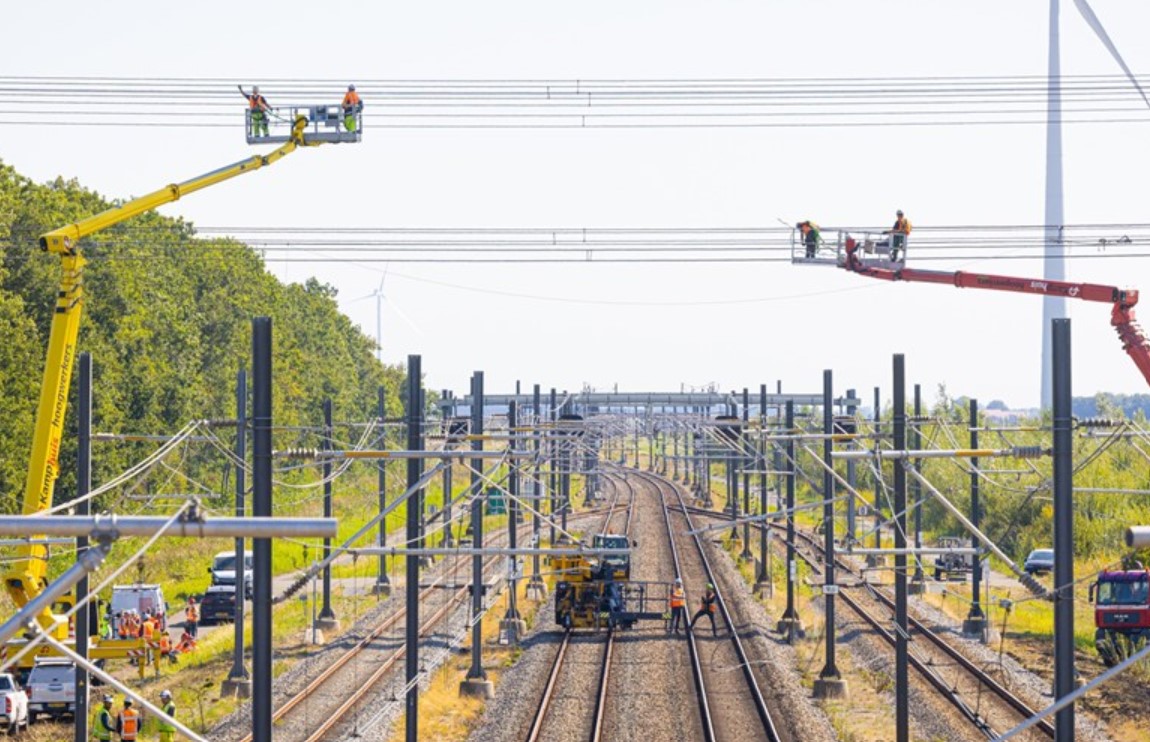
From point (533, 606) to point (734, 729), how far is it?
65.1ft

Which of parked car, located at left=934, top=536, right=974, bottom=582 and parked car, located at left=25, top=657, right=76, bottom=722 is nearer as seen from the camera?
parked car, located at left=25, top=657, right=76, bottom=722

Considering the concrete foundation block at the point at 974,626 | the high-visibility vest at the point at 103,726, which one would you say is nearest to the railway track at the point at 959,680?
the concrete foundation block at the point at 974,626

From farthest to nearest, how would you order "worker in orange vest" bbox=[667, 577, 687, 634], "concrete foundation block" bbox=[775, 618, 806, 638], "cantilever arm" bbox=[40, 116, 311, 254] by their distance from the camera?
"worker in orange vest" bbox=[667, 577, 687, 634] → "concrete foundation block" bbox=[775, 618, 806, 638] → "cantilever arm" bbox=[40, 116, 311, 254]

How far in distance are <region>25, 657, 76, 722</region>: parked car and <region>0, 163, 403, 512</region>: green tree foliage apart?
328 inches

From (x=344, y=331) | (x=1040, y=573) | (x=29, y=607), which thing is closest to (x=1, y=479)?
(x=1040, y=573)

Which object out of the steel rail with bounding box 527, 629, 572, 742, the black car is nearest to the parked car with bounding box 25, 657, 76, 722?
the steel rail with bounding box 527, 629, 572, 742

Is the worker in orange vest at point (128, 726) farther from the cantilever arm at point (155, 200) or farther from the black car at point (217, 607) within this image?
the black car at point (217, 607)

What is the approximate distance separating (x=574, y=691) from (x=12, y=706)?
11.1 metres

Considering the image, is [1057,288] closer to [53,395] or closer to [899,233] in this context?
[899,233]

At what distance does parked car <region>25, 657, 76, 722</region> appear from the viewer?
30969 mm

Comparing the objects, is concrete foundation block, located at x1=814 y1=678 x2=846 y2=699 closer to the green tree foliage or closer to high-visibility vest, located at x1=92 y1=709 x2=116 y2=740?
high-visibility vest, located at x1=92 y1=709 x2=116 y2=740

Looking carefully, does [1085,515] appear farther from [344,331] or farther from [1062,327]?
[344,331]

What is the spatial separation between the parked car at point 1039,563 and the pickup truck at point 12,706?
3262 centimetres

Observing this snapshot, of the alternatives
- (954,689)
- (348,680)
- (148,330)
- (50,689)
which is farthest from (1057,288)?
(148,330)
